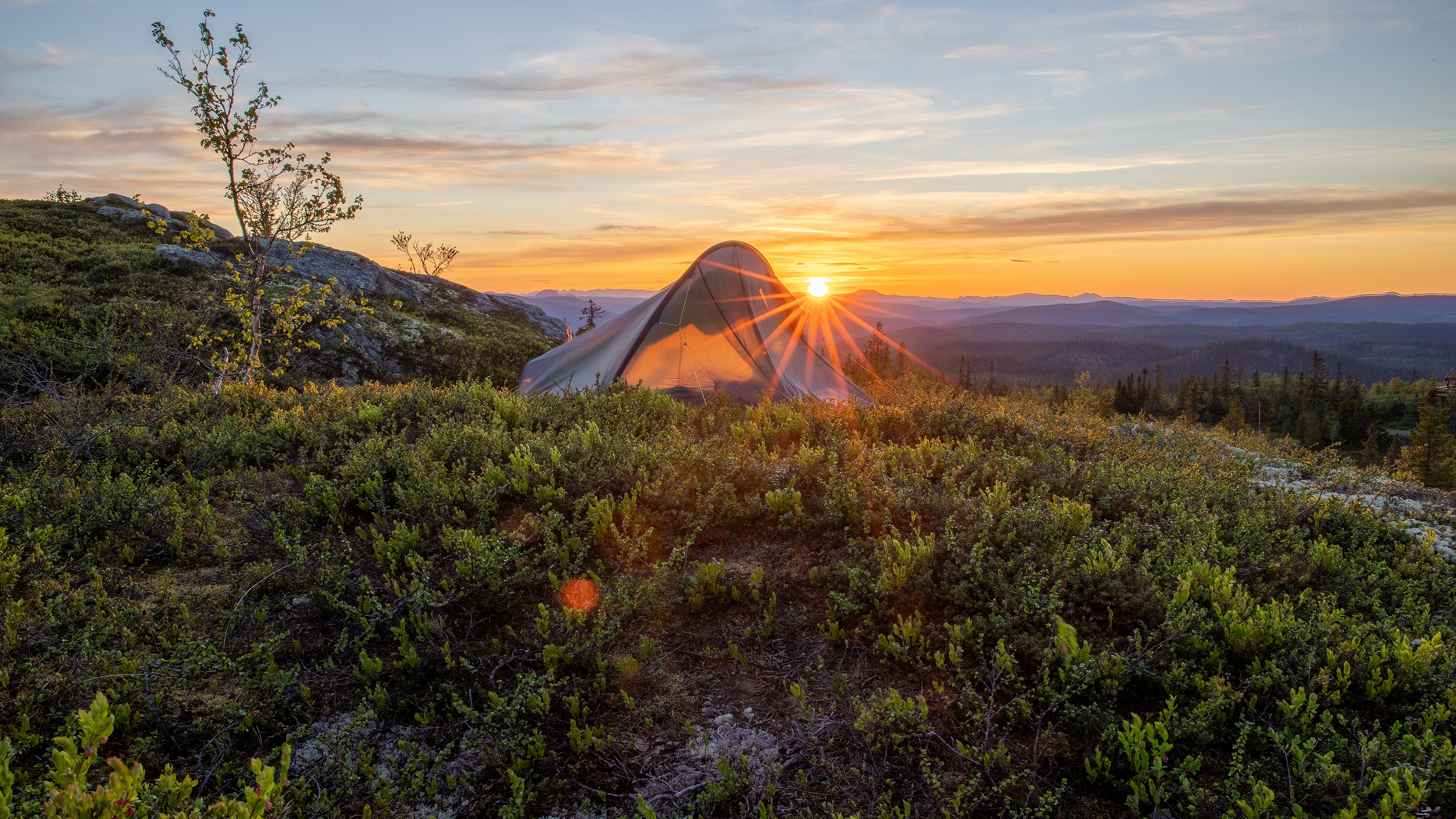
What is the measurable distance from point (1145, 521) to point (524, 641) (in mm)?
5764

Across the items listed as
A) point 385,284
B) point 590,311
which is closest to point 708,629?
point 385,284

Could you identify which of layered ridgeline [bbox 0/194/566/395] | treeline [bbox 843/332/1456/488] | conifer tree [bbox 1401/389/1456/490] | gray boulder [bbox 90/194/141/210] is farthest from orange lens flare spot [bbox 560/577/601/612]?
conifer tree [bbox 1401/389/1456/490]

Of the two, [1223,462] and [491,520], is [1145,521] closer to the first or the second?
[1223,462]

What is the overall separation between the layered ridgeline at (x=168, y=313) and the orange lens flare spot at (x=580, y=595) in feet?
25.3

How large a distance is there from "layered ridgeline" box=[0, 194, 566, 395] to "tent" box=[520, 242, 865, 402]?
12.6 ft

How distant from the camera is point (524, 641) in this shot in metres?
4.73

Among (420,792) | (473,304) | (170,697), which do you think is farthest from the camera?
(473,304)

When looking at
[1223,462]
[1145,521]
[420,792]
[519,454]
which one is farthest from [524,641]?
[1223,462]

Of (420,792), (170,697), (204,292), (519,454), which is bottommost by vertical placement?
(420,792)

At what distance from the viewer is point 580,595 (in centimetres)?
518

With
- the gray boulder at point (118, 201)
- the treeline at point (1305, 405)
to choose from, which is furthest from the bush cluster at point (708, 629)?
the treeline at point (1305, 405)

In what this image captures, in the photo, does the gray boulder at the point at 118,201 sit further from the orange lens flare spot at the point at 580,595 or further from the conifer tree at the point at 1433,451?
the conifer tree at the point at 1433,451

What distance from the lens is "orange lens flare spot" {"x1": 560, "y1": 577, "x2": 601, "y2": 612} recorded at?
4992 millimetres

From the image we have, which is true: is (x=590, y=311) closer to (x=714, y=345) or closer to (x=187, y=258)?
(x=187, y=258)
